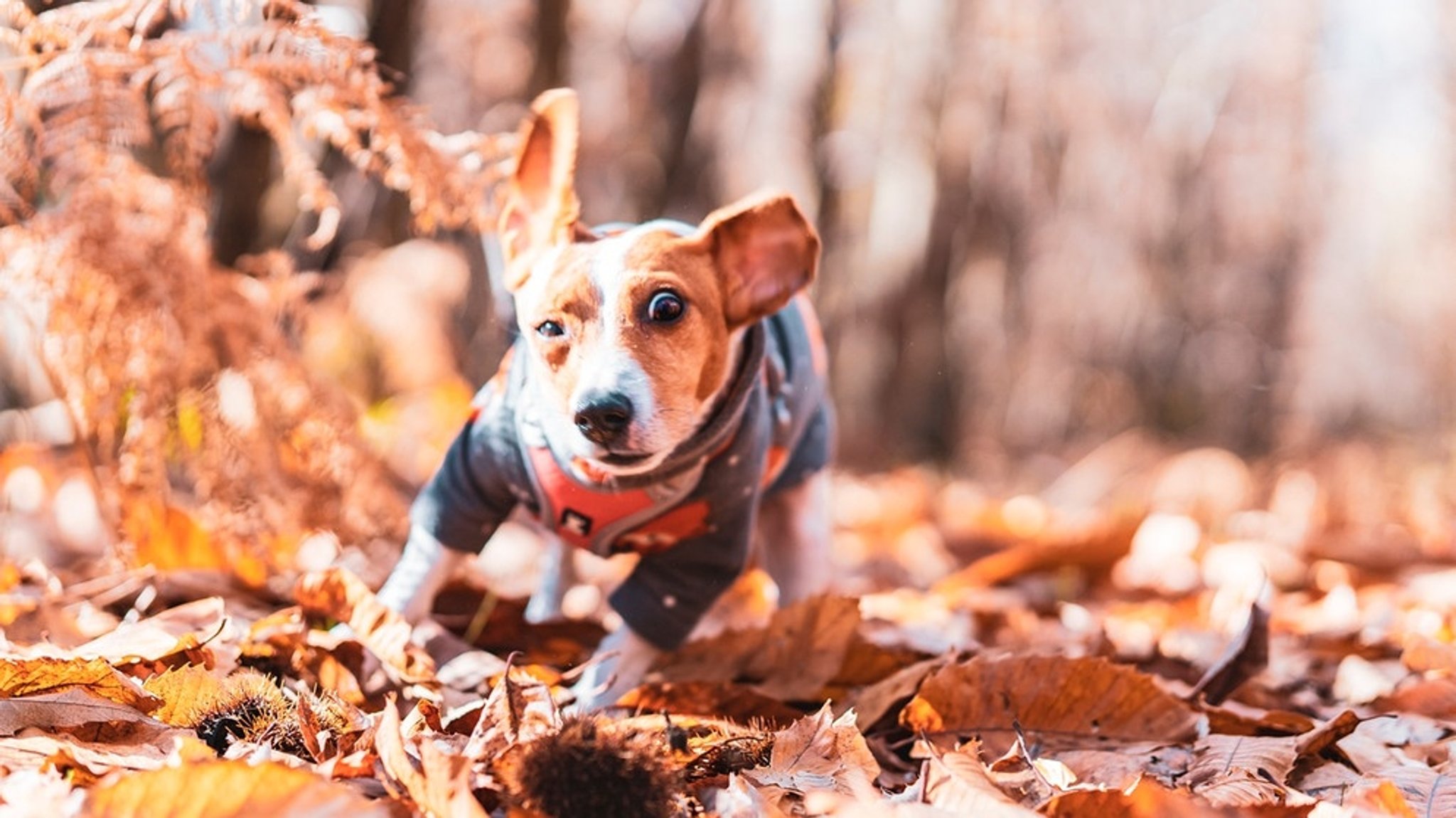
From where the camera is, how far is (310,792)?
1.41m

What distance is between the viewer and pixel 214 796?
4.55 feet

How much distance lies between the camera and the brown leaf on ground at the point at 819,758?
1.78 metres

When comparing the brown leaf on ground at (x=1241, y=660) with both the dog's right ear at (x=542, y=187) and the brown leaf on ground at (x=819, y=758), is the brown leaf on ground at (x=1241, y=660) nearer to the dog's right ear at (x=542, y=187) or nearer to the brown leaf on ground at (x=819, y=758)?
the brown leaf on ground at (x=819, y=758)

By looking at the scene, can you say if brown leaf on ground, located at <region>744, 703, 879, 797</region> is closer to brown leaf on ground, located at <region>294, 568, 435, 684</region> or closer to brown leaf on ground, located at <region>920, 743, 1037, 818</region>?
brown leaf on ground, located at <region>920, 743, 1037, 818</region>

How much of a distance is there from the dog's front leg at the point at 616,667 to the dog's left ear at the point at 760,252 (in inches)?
25.5

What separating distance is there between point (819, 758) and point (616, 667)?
0.71 meters

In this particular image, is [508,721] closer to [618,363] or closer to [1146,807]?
[618,363]

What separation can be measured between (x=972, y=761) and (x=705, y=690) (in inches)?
24.2

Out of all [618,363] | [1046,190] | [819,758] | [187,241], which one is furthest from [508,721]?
[1046,190]

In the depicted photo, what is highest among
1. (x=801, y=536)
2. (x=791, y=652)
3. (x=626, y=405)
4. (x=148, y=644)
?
(x=626, y=405)

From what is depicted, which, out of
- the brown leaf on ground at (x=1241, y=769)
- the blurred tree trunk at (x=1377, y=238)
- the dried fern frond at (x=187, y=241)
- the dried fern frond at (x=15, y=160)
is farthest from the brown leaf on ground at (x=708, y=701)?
the blurred tree trunk at (x=1377, y=238)

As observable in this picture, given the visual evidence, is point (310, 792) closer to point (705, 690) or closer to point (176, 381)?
point (705, 690)

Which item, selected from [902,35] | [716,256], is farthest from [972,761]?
[902,35]

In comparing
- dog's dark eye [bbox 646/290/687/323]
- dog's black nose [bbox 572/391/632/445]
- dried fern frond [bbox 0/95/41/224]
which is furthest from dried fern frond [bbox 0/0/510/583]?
dog's black nose [bbox 572/391/632/445]
